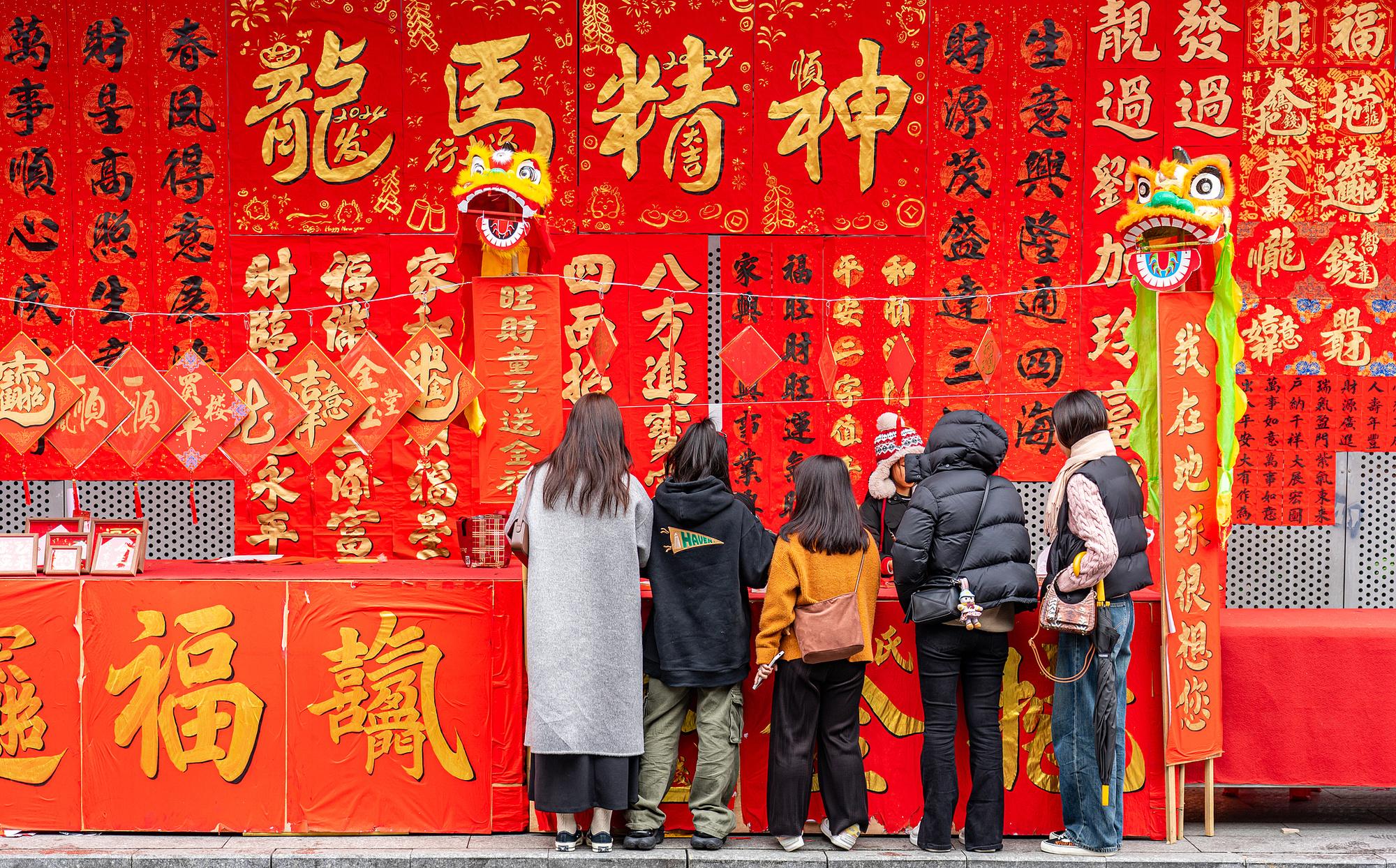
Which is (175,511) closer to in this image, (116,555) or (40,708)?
(116,555)

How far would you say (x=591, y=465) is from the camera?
13.9 feet

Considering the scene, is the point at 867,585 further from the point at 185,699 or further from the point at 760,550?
the point at 185,699

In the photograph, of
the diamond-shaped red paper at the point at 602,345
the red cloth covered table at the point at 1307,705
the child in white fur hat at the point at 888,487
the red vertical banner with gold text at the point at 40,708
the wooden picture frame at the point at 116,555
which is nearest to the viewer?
the red vertical banner with gold text at the point at 40,708

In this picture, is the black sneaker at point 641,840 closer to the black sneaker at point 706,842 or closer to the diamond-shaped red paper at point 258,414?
the black sneaker at point 706,842

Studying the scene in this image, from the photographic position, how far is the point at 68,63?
6.13 m

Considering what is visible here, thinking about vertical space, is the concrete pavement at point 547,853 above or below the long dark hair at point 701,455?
below

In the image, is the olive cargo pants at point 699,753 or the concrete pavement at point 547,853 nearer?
the concrete pavement at point 547,853

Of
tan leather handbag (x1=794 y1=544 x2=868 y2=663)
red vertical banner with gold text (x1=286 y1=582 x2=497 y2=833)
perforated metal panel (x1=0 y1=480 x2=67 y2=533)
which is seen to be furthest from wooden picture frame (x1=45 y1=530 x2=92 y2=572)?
tan leather handbag (x1=794 y1=544 x2=868 y2=663)

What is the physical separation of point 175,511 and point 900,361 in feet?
13.1

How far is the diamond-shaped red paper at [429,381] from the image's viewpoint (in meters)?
4.91

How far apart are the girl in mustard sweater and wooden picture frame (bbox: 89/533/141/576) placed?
2584 mm

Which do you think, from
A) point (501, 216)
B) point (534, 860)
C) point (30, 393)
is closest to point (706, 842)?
point (534, 860)

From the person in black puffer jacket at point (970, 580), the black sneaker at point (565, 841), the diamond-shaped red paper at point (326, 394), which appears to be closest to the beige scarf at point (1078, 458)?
the person in black puffer jacket at point (970, 580)

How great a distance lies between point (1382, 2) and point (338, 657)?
6281mm
